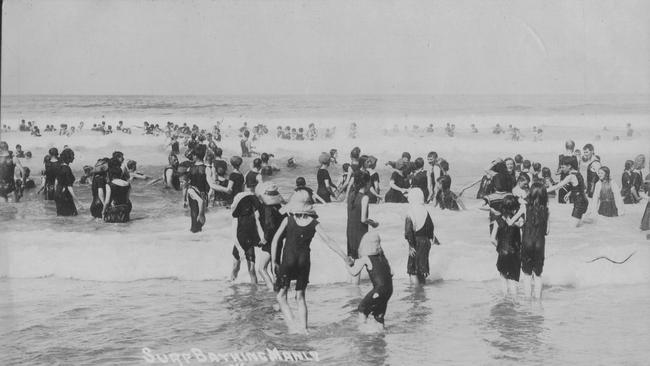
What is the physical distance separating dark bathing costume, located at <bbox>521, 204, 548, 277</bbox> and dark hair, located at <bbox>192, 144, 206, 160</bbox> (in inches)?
120

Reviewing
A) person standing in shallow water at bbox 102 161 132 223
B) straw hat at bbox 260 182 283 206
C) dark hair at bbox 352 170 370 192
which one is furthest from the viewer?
person standing in shallow water at bbox 102 161 132 223

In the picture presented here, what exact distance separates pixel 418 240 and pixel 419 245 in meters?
0.04

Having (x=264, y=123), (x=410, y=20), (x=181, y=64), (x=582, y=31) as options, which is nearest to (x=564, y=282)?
(x=582, y=31)

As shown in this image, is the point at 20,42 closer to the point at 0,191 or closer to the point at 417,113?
the point at 0,191

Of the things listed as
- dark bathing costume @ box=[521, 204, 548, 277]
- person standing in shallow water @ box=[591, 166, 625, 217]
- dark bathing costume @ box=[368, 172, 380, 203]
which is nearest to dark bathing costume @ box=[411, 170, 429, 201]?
dark bathing costume @ box=[368, 172, 380, 203]

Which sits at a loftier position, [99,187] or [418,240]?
[99,187]

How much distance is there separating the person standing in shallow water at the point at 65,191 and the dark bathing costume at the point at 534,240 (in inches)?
163

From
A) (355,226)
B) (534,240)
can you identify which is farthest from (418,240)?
(534,240)

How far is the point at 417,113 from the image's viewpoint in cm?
571

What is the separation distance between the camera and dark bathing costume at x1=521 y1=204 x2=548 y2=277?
5.21 m

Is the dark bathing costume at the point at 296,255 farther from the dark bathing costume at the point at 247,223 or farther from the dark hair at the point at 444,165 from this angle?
the dark hair at the point at 444,165

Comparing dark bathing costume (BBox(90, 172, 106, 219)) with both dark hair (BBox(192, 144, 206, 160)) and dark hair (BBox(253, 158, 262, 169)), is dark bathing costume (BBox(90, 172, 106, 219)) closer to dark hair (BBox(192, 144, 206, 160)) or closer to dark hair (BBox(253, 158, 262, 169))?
dark hair (BBox(192, 144, 206, 160))

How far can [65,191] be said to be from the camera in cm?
603

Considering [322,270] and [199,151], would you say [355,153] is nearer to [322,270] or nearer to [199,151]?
[322,270]
